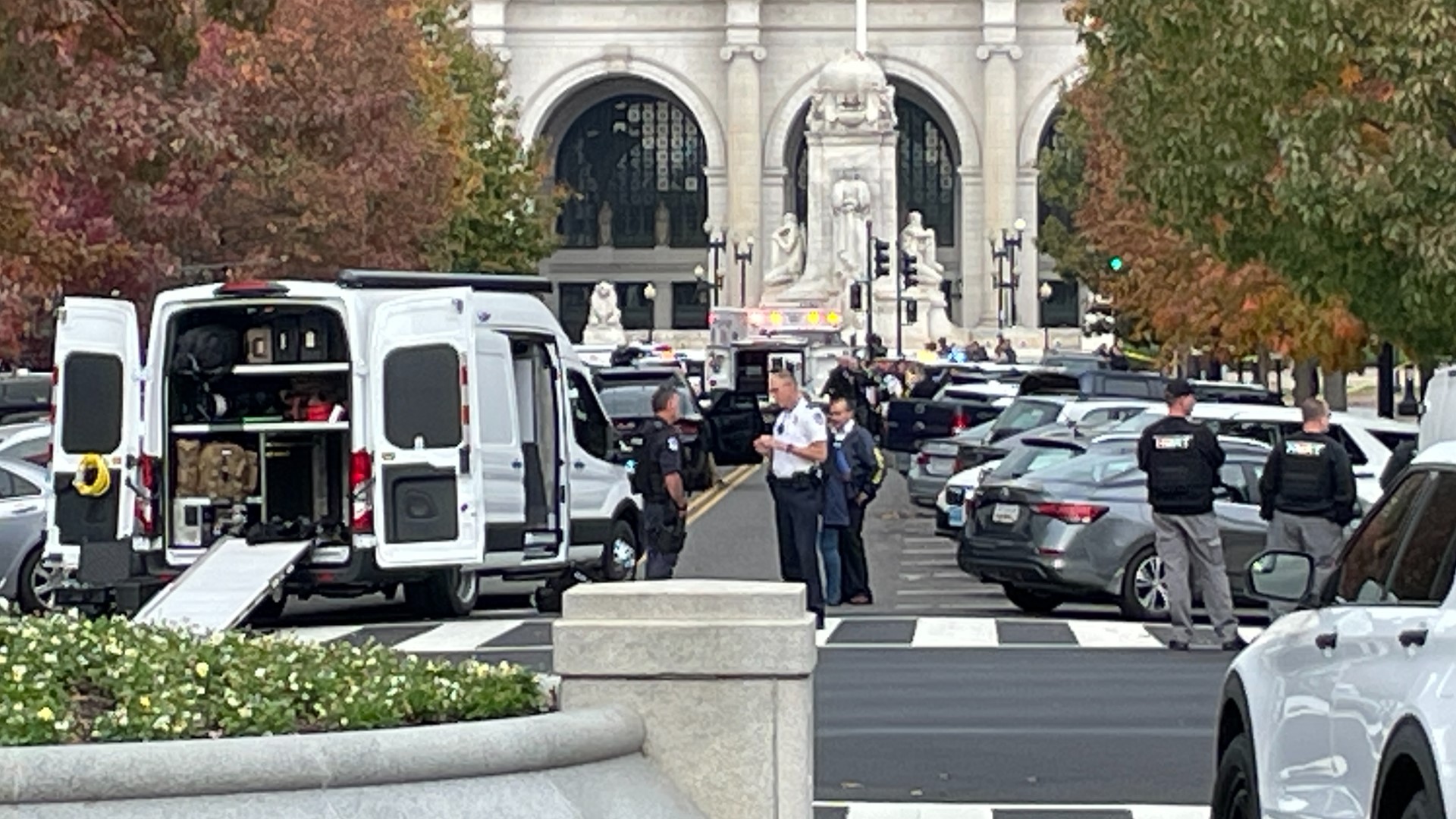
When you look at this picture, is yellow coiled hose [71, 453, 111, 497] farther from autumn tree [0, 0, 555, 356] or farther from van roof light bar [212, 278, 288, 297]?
autumn tree [0, 0, 555, 356]

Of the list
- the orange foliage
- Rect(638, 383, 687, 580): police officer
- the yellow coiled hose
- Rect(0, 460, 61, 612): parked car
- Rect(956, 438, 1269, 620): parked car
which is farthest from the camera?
the orange foliage

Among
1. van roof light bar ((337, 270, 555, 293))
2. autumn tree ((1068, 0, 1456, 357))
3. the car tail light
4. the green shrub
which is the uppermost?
autumn tree ((1068, 0, 1456, 357))

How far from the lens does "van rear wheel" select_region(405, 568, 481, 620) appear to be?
24.9 metres

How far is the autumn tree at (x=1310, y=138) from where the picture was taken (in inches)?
1085

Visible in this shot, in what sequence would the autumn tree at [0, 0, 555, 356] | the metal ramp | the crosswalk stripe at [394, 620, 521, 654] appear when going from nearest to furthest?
the metal ramp < the autumn tree at [0, 0, 555, 356] < the crosswalk stripe at [394, 620, 521, 654]

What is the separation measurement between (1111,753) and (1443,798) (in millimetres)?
8734

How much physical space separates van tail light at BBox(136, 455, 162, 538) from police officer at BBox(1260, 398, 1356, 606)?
303 inches

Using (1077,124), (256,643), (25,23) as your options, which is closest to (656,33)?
(1077,124)

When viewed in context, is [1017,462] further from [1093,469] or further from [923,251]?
[923,251]

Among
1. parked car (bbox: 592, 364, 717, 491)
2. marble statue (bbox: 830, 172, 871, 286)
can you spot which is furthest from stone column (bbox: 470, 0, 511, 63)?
parked car (bbox: 592, 364, 717, 491)

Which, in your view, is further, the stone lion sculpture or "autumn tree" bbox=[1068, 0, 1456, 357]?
the stone lion sculpture

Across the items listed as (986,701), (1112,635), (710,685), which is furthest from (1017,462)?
(710,685)

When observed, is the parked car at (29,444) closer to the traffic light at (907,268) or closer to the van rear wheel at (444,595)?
the van rear wheel at (444,595)

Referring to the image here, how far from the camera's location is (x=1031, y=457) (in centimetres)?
2958
